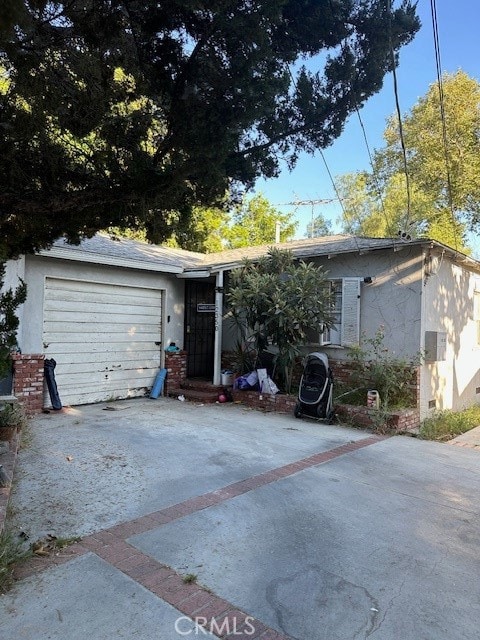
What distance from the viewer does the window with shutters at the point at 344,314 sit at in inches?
328

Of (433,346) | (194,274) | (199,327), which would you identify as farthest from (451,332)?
(199,327)

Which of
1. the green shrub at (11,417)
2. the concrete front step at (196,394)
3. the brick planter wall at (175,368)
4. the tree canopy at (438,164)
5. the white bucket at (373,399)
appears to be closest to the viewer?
the green shrub at (11,417)

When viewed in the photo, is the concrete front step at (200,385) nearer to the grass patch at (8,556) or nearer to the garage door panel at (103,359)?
the garage door panel at (103,359)

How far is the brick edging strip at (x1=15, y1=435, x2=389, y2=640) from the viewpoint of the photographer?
2.32 meters

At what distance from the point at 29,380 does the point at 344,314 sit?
580 centimetres

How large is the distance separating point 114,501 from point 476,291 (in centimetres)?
942

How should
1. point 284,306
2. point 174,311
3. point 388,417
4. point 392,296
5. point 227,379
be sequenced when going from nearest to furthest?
1. point 388,417
2. point 284,306
3. point 392,296
4. point 227,379
5. point 174,311

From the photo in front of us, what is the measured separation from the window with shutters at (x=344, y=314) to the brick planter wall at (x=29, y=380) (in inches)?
201

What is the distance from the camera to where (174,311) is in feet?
32.9

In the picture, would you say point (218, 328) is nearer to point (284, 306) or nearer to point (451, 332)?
point (284, 306)

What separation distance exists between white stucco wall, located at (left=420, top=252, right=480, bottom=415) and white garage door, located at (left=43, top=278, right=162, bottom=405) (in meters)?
5.61

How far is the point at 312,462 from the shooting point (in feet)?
16.8

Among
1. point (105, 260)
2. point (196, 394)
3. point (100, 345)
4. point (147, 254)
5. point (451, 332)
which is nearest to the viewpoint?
point (105, 260)

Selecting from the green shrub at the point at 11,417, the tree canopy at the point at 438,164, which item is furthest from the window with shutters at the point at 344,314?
the tree canopy at the point at 438,164
